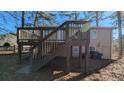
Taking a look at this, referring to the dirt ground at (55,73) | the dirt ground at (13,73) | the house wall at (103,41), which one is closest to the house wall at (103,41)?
the house wall at (103,41)

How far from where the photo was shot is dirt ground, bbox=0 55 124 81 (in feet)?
17.6

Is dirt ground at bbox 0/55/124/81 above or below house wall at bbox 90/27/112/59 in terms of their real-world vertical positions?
below

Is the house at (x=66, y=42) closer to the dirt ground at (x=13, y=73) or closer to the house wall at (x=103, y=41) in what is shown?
the house wall at (x=103, y=41)

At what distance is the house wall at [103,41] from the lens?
18.0 ft

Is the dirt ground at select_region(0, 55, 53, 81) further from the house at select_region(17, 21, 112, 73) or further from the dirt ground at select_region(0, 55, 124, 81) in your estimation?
the house at select_region(17, 21, 112, 73)

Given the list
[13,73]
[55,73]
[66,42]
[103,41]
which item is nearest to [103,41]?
[103,41]

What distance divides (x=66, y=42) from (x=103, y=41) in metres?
0.80

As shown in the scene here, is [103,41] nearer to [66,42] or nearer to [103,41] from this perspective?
[103,41]

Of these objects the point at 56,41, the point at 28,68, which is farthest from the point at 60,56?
the point at 28,68

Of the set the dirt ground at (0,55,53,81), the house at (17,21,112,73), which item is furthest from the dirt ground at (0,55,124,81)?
the house at (17,21,112,73)

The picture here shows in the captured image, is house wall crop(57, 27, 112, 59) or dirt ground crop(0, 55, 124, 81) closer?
dirt ground crop(0, 55, 124, 81)

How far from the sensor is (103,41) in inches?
222
